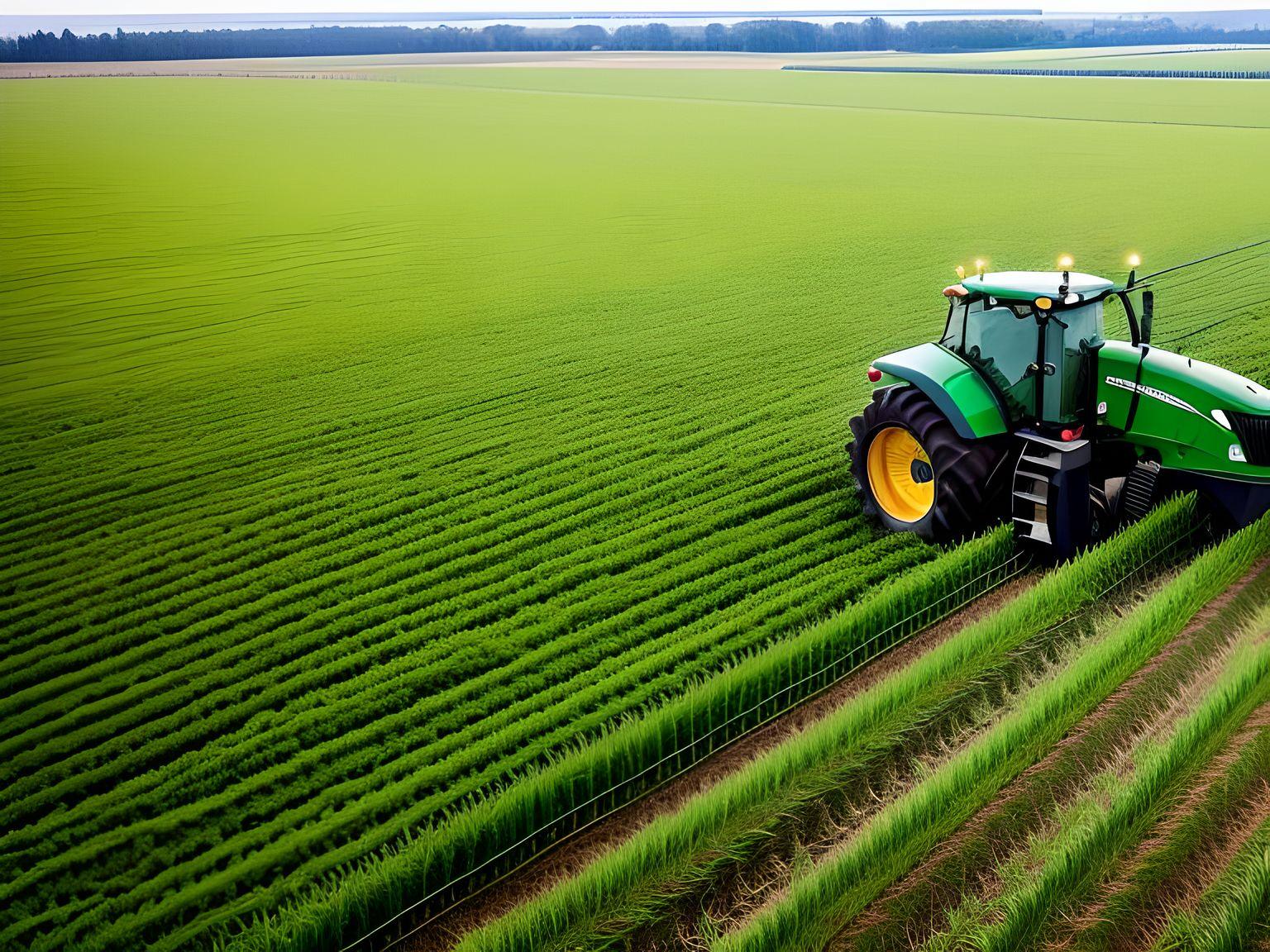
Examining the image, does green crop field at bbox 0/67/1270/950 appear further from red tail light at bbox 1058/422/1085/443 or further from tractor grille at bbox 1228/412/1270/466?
red tail light at bbox 1058/422/1085/443

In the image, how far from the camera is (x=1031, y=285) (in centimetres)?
714

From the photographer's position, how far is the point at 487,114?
4562 centimetres

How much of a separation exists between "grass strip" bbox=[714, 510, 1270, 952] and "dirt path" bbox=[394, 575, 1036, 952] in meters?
0.85

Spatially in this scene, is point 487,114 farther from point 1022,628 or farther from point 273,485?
point 1022,628

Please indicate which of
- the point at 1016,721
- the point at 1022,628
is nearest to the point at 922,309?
the point at 1022,628

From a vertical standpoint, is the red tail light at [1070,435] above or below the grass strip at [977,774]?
above

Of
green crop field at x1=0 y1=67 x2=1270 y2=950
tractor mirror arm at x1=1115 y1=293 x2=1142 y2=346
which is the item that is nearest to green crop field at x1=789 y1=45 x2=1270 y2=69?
green crop field at x1=0 y1=67 x2=1270 y2=950

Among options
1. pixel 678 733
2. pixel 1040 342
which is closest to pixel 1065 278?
pixel 1040 342

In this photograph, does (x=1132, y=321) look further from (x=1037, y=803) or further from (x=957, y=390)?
(x=1037, y=803)

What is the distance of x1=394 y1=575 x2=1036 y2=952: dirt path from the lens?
185 inches

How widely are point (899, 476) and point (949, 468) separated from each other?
85 cm

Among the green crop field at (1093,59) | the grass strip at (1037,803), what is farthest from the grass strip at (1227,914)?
the green crop field at (1093,59)

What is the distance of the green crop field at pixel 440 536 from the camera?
5051 millimetres

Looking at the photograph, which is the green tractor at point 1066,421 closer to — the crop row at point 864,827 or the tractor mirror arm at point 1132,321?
the tractor mirror arm at point 1132,321
